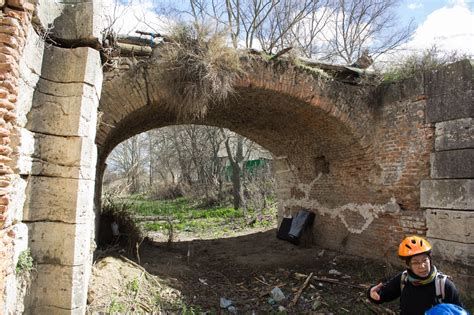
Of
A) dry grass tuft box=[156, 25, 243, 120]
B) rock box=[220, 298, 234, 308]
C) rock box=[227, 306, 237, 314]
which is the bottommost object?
rock box=[227, 306, 237, 314]

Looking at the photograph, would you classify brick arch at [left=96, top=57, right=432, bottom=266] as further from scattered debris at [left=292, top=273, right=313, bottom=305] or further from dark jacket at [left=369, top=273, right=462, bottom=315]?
dark jacket at [left=369, top=273, right=462, bottom=315]

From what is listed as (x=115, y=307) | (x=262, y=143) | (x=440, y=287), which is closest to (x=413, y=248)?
(x=440, y=287)

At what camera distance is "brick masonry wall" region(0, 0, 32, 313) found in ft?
9.07

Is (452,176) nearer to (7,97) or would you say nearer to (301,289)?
(301,289)

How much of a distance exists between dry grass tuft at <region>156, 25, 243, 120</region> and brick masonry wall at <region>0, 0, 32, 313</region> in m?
2.42

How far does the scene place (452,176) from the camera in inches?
208

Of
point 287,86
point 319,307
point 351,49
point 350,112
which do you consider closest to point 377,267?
point 319,307

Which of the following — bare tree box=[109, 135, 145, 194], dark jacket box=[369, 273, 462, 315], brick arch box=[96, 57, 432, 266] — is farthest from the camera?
bare tree box=[109, 135, 145, 194]

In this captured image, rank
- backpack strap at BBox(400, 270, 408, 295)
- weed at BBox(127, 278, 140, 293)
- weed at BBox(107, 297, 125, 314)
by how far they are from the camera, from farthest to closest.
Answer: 1. weed at BBox(127, 278, 140, 293)
2. weed at BBox(107, 297, 125, 314)
3. backpack strap at BBox(400, 270, 408, 295)

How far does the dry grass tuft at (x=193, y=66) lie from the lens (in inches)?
205

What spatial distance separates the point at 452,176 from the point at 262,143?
4614 mm

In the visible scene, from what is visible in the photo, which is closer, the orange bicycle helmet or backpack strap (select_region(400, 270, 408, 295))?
the orange bicycle helmet

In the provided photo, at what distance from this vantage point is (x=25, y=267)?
125 inches

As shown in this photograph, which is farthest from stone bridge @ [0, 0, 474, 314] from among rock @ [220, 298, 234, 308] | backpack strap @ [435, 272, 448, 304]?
backpack strap @ [435, 272, 448, 304]
